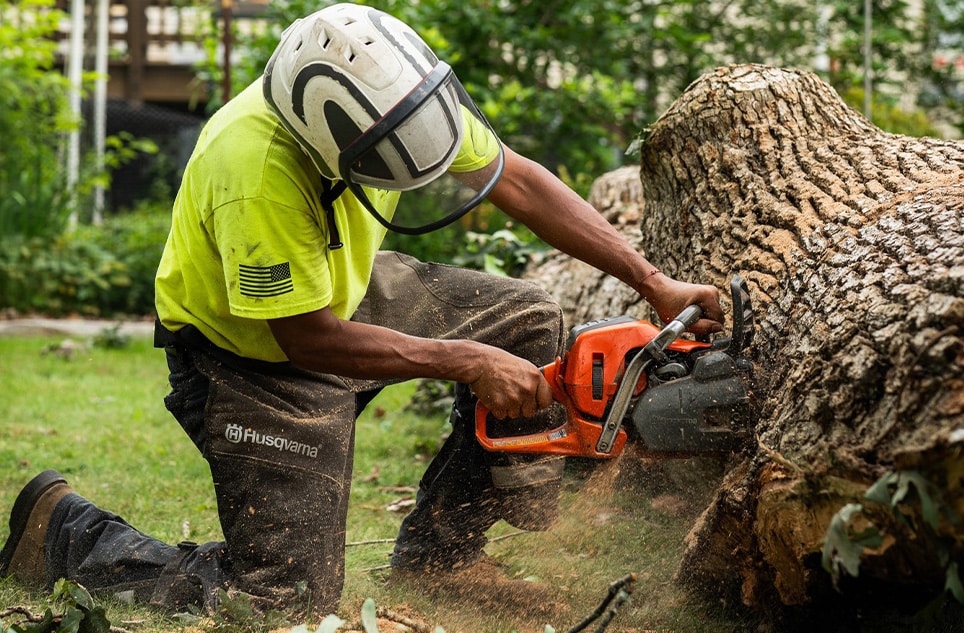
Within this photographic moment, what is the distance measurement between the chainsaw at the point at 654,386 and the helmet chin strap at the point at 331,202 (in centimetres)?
74

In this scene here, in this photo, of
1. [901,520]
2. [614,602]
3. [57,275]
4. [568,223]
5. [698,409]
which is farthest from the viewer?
[57,275]

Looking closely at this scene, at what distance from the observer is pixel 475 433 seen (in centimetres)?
324

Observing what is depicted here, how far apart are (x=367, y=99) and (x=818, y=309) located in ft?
4.17

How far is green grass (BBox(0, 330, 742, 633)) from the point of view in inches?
118

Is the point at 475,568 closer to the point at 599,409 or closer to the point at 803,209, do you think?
the point at 599,409

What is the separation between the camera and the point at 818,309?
2.58 metres

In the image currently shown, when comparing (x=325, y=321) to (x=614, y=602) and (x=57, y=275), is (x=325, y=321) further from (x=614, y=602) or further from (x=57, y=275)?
(x=57, y=275)

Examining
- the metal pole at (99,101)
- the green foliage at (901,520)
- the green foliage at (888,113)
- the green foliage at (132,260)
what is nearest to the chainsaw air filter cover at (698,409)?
the green foliage at (901,520)

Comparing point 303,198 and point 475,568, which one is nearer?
point 303,198

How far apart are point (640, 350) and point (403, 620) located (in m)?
1.01

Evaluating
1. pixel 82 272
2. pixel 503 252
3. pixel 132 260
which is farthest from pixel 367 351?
pixel 132 260

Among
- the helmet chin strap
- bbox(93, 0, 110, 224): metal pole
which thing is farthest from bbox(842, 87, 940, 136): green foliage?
bbox(93, 0, 110, 224): metal pole

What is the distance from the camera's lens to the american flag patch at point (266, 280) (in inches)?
104

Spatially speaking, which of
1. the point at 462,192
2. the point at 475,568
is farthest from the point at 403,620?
the point at 462,192
